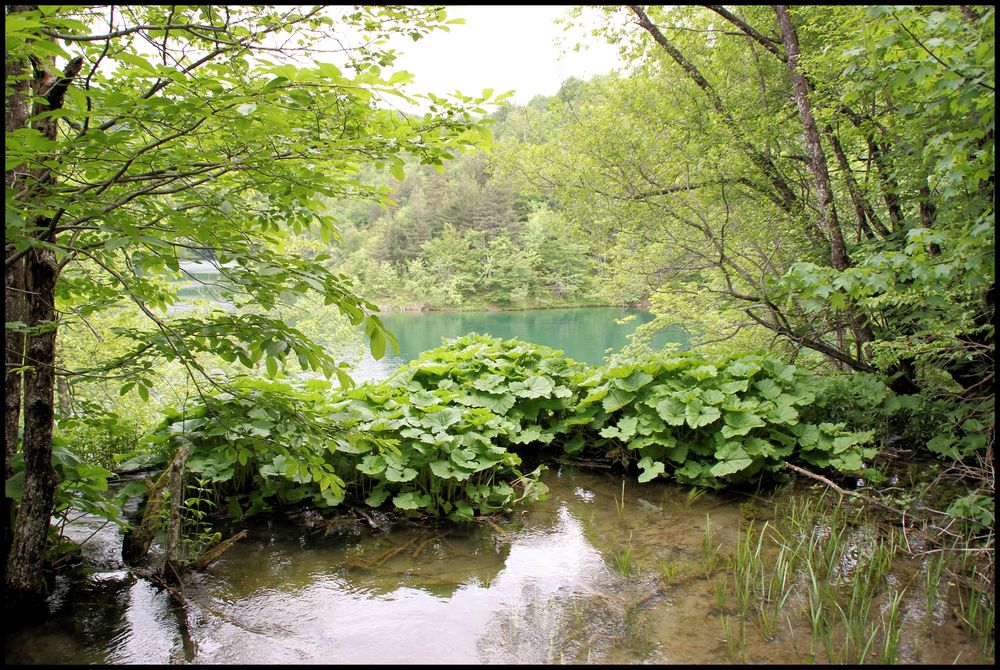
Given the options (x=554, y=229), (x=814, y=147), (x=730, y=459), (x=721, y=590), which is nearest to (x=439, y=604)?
(x=721, y=590)

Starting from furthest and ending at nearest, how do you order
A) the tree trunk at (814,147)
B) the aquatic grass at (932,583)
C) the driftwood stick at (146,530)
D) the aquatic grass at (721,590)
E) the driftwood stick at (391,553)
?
1. the tree trunk at (814,147)
2. the driftwood stick at (391,553)
3. the driftwood stick at (146,530)
4. the aquatic grass at (721,590)
5. the aquatic grass at (932,583)

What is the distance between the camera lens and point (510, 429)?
13.3 feet

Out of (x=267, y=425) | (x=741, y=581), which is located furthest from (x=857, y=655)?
(x=267, y=425)

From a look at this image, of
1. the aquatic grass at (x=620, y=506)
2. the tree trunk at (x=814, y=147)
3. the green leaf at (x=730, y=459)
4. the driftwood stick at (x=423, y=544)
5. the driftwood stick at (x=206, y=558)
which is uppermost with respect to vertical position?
the tree trunk at (x=814, y=147)

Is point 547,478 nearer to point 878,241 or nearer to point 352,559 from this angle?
point 352,559

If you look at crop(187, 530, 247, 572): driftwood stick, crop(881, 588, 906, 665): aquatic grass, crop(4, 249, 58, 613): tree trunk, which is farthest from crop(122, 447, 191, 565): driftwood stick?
crop(881, 588, 906, 665): aquatic grass

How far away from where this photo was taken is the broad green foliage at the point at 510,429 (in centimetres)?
345

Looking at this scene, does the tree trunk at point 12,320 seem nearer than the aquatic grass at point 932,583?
Yes

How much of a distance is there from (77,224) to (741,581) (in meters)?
3.29

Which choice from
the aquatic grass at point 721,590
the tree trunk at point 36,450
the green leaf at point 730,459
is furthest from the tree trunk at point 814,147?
the tree trunk at point 36,450

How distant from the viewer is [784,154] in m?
5.43

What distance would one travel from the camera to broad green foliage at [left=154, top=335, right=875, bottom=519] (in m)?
3.45

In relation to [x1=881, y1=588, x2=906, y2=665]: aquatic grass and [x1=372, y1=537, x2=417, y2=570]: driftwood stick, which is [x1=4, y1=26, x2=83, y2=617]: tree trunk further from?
[x1=881, y1=588, x2=906, y2=665]: aquatic grass

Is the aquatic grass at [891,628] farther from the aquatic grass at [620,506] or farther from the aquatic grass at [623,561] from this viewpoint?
the aquatic grass at [620,506]
